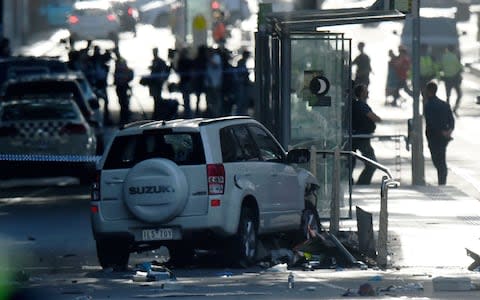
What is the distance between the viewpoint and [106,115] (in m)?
40.8

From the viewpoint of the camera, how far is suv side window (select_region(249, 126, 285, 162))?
17844mm

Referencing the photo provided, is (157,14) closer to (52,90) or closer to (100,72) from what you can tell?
(100,72)

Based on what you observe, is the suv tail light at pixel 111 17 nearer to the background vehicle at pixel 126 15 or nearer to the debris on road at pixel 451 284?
the background vehicle at pixel 126 15

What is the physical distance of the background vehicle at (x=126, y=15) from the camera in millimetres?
71438

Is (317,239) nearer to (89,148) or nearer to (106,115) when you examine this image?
(89,148)

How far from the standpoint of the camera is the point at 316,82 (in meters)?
21.8

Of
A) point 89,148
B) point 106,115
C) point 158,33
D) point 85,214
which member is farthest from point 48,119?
point 158,33

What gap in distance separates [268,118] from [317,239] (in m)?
5.26

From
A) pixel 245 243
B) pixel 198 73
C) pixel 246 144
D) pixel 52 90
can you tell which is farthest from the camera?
pixel 198 73

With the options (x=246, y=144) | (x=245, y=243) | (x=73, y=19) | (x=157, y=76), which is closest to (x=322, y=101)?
(x=246, y=144)

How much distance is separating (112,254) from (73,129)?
939 centimetres

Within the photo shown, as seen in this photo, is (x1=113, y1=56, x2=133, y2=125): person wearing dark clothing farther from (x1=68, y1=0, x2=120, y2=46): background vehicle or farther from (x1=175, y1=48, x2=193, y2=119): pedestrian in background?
(x1=68, y1=0, x2=120, y2=46): background vehicle

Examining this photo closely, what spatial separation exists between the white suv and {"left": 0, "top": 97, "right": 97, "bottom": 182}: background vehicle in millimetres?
9017

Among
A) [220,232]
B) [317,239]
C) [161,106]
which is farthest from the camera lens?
[161,106]
